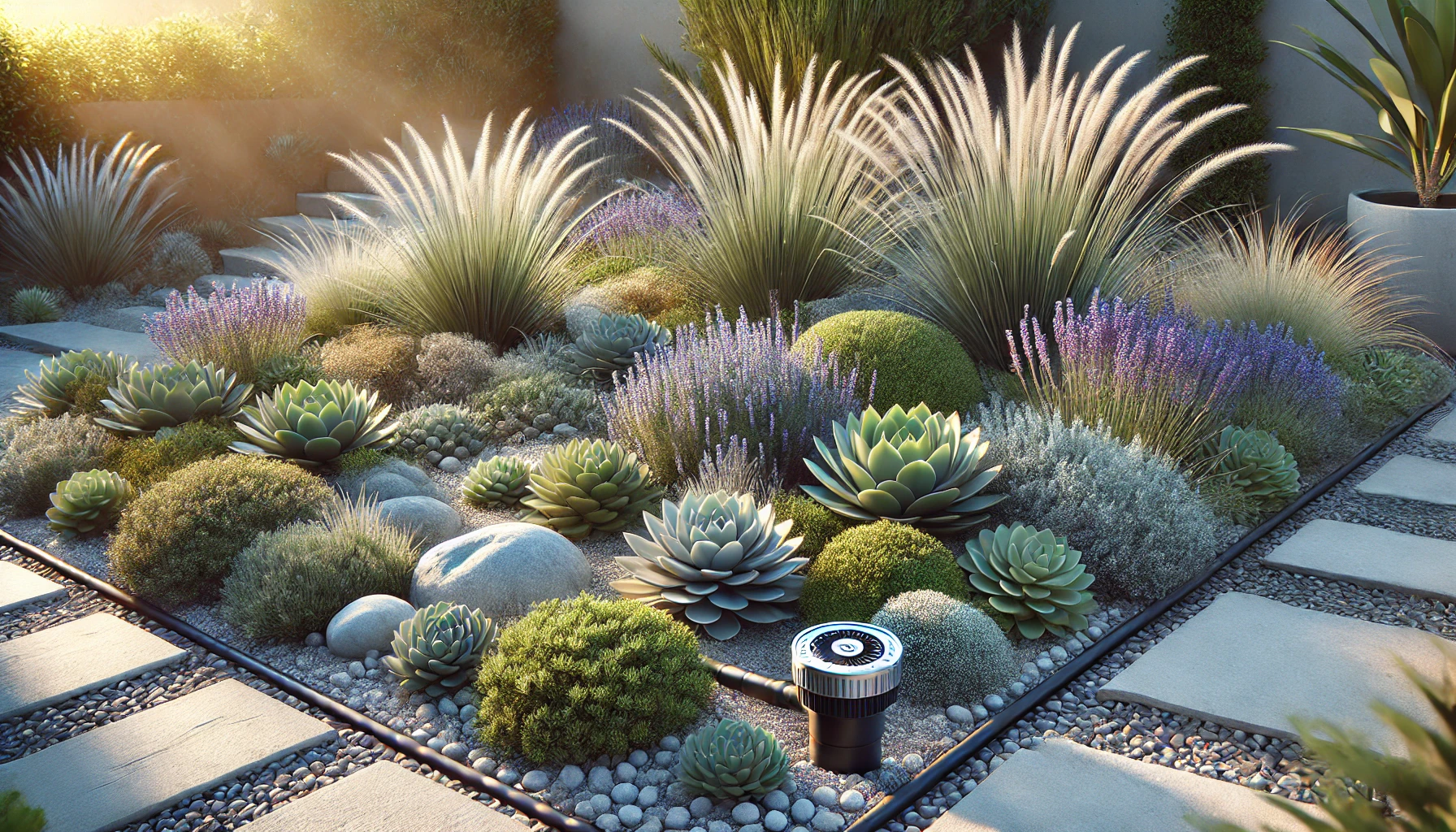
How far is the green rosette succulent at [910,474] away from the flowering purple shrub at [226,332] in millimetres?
3062

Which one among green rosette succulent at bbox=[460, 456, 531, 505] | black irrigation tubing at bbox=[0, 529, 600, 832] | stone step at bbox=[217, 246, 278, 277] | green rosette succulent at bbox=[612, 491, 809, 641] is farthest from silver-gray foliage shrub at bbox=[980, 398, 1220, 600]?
stone step at bbox=[217, 246, 278, 277]

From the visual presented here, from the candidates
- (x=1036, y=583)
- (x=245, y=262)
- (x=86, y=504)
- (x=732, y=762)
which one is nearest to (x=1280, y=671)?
(x=1036, y=583)

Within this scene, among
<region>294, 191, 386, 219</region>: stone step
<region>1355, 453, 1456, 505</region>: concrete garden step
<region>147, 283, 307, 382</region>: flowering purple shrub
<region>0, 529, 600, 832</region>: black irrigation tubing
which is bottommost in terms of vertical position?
<region>1355, 453, 1456, 505</region>: concrete garden step

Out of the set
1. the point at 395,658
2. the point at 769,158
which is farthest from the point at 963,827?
the point at 769,158

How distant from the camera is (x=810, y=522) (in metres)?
3.24

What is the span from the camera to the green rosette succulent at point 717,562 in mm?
2820

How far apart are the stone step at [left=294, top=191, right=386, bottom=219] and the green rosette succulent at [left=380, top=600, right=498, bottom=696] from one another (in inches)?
258

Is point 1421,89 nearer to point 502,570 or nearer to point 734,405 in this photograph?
point 734,405

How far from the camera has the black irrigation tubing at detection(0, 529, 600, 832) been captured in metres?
2.13

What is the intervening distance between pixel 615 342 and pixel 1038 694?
117 inches

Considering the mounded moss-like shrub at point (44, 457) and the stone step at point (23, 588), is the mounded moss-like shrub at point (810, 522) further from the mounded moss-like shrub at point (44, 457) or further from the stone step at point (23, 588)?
the mounded moss-like shrub at point (44, 457)

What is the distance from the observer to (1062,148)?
4.54 m

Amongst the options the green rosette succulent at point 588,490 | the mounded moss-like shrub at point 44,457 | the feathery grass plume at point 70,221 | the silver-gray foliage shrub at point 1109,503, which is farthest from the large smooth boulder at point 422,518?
the feathery grass plume at point 70,221

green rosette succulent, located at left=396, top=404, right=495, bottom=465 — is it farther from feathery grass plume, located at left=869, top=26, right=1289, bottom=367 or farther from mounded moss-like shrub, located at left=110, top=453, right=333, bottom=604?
feathery grass plume, located at left=869, top=26, right=1289, bottom=367
